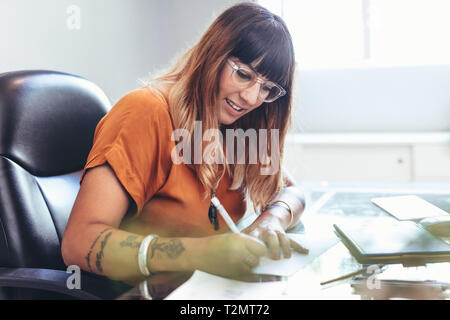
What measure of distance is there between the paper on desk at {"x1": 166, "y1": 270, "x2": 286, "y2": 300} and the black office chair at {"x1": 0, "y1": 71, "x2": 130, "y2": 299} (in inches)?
7.6

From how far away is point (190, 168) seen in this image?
102 cm

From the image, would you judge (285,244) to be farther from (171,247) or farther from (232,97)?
(232,97)

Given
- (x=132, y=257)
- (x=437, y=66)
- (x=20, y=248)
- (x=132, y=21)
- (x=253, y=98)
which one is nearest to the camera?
(x=132, y=257)

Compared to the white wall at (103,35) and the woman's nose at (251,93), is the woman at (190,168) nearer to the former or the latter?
the woman's nose at (251,93)

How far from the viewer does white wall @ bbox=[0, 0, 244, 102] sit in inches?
69.4

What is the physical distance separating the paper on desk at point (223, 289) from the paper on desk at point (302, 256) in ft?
0.18

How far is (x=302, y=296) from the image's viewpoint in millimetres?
622

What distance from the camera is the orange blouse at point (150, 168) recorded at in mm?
899

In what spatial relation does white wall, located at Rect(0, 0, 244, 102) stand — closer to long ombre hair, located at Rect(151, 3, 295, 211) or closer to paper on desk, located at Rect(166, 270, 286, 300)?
long ombre hair, located at Rect(151, 3, 295, 211)

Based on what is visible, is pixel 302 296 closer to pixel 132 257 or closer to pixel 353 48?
pixel 132 257

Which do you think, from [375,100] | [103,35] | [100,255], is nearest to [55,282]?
[100,255]

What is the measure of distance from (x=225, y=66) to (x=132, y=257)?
19.3 inches

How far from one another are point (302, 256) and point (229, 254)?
18cm

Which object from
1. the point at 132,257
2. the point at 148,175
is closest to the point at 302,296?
the point at 132,257
